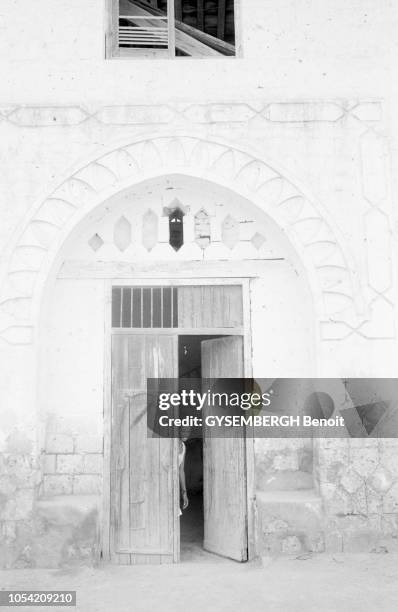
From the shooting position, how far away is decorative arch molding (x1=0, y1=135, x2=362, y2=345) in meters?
5.70

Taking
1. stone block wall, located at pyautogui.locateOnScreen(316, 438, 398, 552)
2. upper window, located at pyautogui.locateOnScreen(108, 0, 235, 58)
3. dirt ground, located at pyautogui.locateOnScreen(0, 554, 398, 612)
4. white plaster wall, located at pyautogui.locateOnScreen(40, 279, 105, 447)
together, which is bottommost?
dirt ground, located at pyautogui.locateOnScreen(0, 554, 398, 612)

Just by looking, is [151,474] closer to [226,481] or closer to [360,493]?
[226,481]

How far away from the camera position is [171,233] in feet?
20.3

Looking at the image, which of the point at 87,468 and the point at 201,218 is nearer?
the point at 87,468

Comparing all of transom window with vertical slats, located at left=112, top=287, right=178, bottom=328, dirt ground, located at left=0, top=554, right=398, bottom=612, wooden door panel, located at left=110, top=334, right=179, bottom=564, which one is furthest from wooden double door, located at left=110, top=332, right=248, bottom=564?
dirt ground, located at left=0, top=554, right=398, bottom=612

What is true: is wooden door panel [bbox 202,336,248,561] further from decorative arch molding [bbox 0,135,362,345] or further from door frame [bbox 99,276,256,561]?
decorative arch molding [bbox 0,135,362,345]

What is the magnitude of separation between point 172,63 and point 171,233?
69.0 inches

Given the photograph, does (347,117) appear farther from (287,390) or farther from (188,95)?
(287,390)

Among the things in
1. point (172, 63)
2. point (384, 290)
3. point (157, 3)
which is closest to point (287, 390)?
point (384, 290)

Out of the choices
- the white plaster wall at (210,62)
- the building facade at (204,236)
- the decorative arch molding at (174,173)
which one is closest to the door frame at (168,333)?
the building facade at (204,236)

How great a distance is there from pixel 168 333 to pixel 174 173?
162 cm

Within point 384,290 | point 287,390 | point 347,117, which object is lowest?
point 287,390

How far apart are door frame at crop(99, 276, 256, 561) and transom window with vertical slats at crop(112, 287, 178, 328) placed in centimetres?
5

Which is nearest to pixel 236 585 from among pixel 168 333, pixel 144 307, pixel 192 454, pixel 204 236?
pixel 168 333
